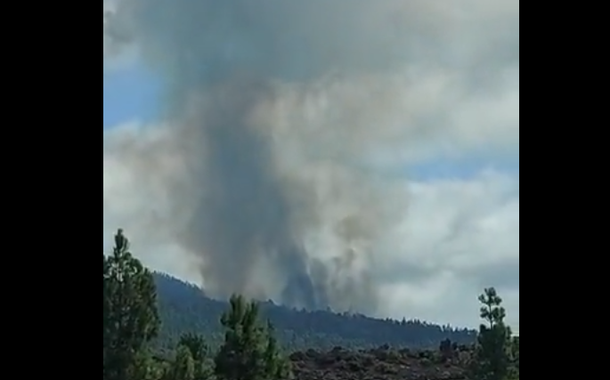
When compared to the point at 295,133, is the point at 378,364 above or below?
below

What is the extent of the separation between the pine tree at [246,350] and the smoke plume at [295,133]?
1.4 inches

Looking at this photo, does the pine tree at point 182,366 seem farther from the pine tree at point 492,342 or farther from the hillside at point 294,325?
the pine tree at point 492,342

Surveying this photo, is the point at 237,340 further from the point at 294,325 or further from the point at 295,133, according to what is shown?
the point at 295,133

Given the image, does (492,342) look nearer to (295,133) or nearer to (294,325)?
(294,325)

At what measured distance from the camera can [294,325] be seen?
1.34 m

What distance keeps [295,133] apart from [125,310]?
1.38ft

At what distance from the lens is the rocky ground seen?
1.30 m

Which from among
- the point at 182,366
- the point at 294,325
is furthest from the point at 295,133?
the point at 182,366

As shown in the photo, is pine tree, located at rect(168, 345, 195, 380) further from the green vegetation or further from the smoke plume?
the smoke plume
